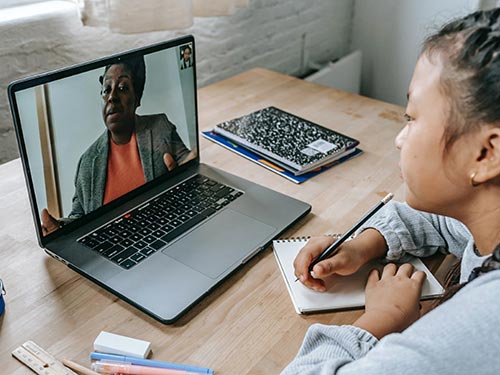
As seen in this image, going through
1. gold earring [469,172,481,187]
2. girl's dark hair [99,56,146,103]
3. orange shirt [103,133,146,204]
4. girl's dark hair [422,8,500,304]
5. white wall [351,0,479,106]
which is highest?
girl's dark hair [422,8,500,304]

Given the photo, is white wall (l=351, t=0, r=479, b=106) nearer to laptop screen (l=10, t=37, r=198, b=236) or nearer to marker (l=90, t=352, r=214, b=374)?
laptop screen (l=10, t=37, r=198, b=236)

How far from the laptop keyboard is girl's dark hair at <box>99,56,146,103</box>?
176 millimetres

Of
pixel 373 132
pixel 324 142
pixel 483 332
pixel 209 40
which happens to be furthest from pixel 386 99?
pixel 483 332

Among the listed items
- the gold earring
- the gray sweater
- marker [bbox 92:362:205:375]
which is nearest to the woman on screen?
marker [bbox 92:362:205:375]

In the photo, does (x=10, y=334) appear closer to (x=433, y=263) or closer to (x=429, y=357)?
(x=429, y=357)

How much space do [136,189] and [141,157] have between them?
0.18 ft

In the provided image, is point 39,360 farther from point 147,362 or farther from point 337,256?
point 337,256

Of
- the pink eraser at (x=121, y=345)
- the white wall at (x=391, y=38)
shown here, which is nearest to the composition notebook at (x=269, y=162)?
the pink eraser at (x=121, y=345)

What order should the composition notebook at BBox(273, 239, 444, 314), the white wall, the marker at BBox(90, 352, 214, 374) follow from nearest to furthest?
the marker at BBox(90, 352, 214, 374) < the composition notebook at BBox(273, 239, 444, 314) < the white wall

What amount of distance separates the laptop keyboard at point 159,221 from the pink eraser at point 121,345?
13cm

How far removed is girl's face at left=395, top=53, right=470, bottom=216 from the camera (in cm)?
64

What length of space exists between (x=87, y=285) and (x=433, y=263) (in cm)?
51

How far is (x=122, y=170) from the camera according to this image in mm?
891

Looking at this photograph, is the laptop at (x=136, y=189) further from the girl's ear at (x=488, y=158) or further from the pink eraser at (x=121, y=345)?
the girl's ear at (x=488, y=158)
